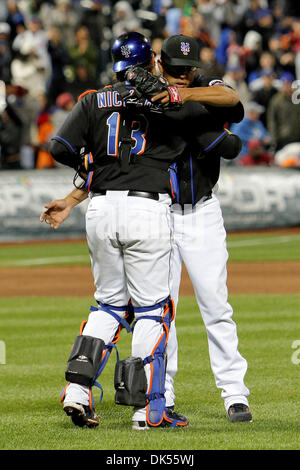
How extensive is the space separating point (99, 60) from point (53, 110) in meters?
2.89

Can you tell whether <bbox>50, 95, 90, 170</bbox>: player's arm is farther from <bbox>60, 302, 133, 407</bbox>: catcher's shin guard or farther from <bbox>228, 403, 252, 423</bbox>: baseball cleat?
<bbox>228, 403, 252, 423</bbox>: baseball cleat

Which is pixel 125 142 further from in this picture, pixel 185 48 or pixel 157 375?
pixel 157 375

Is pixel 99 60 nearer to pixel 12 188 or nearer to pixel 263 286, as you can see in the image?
pixel 12 188

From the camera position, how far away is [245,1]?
1072 inches

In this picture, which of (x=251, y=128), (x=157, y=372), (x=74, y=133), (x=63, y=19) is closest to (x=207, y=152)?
(x=74, y=133)

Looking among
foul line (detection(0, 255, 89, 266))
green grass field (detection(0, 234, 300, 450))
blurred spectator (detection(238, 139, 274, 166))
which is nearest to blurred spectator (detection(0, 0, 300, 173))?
blurred spectator (detection(238, 139, 274, 166))

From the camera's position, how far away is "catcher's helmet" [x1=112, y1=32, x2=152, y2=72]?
235 inches

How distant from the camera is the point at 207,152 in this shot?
6320 mm

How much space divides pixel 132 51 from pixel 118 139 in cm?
52

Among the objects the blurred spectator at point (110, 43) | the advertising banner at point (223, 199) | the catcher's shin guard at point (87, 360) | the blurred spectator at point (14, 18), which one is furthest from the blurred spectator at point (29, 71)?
the catcher's shin guard at point (87, 360)
